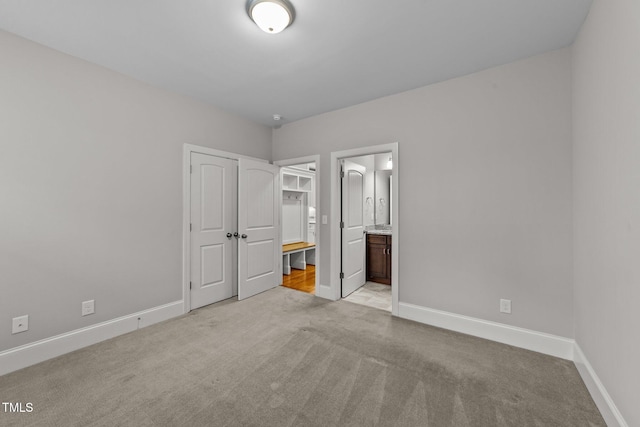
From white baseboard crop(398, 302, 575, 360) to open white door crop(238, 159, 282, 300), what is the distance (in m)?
2.05

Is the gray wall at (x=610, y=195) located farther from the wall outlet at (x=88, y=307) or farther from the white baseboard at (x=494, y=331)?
the wall outlet at (x=88, y=307)

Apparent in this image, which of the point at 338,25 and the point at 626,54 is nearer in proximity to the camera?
the point at 626,54

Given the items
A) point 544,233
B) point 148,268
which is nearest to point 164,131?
point 148,268

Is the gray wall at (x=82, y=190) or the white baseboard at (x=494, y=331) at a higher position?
the gray wall at (x=82, y=190)

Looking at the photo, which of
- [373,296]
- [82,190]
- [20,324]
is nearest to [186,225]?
[82,190]

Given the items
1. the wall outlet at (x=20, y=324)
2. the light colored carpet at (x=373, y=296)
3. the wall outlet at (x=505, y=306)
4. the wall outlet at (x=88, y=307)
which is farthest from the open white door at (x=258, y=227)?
the wall outlet at (x=505, y=306)

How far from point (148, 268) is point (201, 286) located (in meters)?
0.69

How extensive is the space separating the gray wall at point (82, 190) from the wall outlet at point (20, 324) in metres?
0.03

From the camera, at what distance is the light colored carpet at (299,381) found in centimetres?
155

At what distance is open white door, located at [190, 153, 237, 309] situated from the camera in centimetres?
324

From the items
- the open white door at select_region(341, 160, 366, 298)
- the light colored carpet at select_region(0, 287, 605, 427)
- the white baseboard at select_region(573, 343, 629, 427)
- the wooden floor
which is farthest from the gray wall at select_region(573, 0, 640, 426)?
the wooden floor

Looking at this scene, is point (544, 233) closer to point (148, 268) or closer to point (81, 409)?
point (81, 409)

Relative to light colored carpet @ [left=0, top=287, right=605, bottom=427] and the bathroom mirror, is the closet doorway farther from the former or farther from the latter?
the bathroom mirror

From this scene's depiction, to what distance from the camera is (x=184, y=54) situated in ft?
7.54
